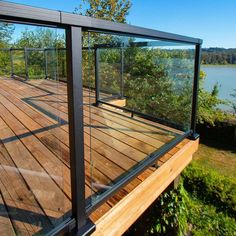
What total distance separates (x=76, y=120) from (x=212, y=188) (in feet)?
12.5

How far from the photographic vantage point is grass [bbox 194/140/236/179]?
5398 mm

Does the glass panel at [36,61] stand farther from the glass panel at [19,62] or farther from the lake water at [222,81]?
the lake water at [222,81]

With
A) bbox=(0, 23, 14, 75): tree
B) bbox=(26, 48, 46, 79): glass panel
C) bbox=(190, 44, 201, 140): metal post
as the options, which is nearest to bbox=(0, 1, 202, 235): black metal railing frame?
bbox=(0, 23, 14, 75): tree

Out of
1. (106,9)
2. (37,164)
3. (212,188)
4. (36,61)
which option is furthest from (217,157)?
(106,9)

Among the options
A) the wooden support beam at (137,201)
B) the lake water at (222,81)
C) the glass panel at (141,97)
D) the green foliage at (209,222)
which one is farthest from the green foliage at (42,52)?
the lake water at (222,81)

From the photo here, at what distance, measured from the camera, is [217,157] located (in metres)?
6.12

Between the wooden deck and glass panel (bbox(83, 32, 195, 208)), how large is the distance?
0.01 metres

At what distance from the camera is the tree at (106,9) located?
8961mm

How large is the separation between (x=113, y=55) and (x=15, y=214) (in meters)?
1.65

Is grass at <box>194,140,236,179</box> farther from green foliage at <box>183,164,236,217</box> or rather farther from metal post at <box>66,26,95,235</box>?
metal post at <box>66,26,95,235</box>

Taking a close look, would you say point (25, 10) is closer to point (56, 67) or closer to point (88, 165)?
point (56, 67)

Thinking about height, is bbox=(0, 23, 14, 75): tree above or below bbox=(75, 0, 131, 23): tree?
below

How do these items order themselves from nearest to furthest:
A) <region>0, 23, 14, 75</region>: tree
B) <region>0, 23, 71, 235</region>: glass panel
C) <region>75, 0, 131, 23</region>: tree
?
<region>0, 23, 14, 75</region>: tree, <region>0, 23, 71, 235</region>: glass panel, <region>75, 0, 131, 23</region>: tree

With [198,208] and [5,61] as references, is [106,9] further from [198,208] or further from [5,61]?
[5,61]
